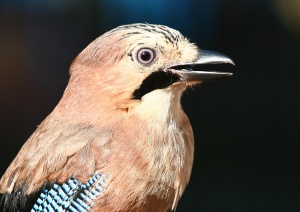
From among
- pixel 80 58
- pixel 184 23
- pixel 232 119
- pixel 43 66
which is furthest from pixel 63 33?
pixel 80 58

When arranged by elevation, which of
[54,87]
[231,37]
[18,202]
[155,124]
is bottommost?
[54,87]

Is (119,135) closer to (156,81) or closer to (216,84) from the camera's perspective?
(156,81)

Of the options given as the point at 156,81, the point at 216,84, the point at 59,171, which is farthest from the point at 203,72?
the point at 216,84

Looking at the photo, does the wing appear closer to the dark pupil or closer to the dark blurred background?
the dark pupil

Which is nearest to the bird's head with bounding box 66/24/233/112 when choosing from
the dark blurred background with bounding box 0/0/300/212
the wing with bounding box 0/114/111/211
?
the wing with bounding box 0/114/111/211

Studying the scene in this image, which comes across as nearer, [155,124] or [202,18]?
[155,124]

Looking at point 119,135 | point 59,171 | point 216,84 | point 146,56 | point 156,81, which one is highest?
point 146,56

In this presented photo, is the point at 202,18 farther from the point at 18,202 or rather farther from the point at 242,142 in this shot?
the point at 18,202
